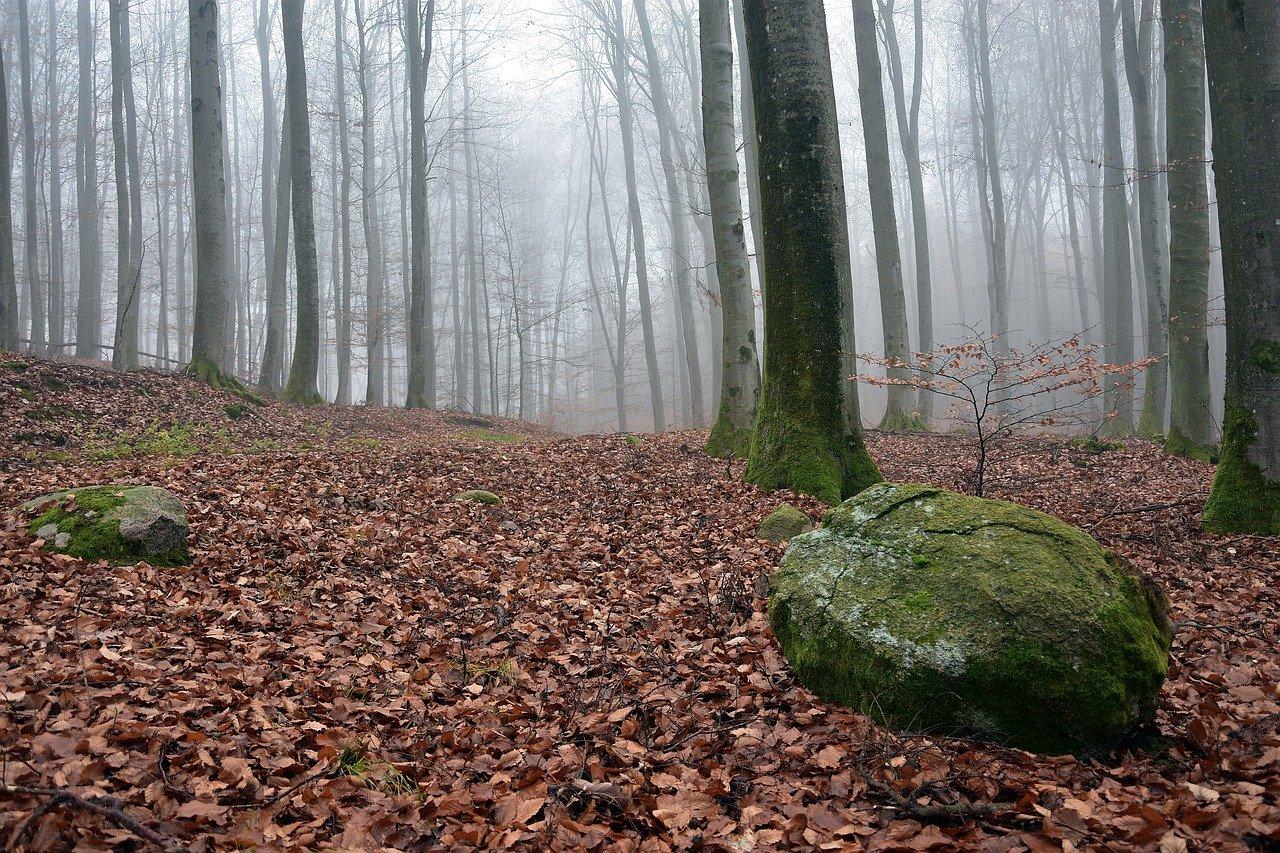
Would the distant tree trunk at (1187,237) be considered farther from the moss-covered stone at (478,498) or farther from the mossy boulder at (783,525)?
the moss-covered stone at (478,498)

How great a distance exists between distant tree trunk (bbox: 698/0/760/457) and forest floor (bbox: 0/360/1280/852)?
2259mm

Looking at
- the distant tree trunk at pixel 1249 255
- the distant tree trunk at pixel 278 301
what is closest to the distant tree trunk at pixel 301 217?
the distant tree trunk at pixel 278 301

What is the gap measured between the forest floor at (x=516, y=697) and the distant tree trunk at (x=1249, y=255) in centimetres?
51

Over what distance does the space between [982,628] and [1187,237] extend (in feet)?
28.5

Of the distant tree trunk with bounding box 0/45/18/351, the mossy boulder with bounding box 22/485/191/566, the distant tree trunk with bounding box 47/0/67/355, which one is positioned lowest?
the mossy boulder with bounding box 22/485/191/566

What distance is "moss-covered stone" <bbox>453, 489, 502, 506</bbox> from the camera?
23.0 ft

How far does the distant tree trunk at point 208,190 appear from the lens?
1167cm

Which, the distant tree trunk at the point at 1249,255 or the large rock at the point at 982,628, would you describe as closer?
the large rock at the point at 982,628

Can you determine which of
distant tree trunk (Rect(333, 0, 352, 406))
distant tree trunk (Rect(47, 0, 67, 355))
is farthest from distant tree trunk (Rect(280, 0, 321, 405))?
distant tree trunk (Rect(47, 0, 67, 355))

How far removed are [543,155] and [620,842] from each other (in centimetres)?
4184

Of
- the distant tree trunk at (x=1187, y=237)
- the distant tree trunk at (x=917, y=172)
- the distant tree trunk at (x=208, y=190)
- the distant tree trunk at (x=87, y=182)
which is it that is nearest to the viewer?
the distant tree trunk at (x=1187, y=237)

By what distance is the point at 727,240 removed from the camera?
30.8 feet

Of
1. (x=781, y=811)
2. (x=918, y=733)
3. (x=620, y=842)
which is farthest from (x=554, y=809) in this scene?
(x=918, y=733)

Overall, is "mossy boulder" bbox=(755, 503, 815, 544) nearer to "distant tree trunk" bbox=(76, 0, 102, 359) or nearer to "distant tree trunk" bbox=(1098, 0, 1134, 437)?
"distant tree trunk" bbox=(1098, 0, 1134, 437)
